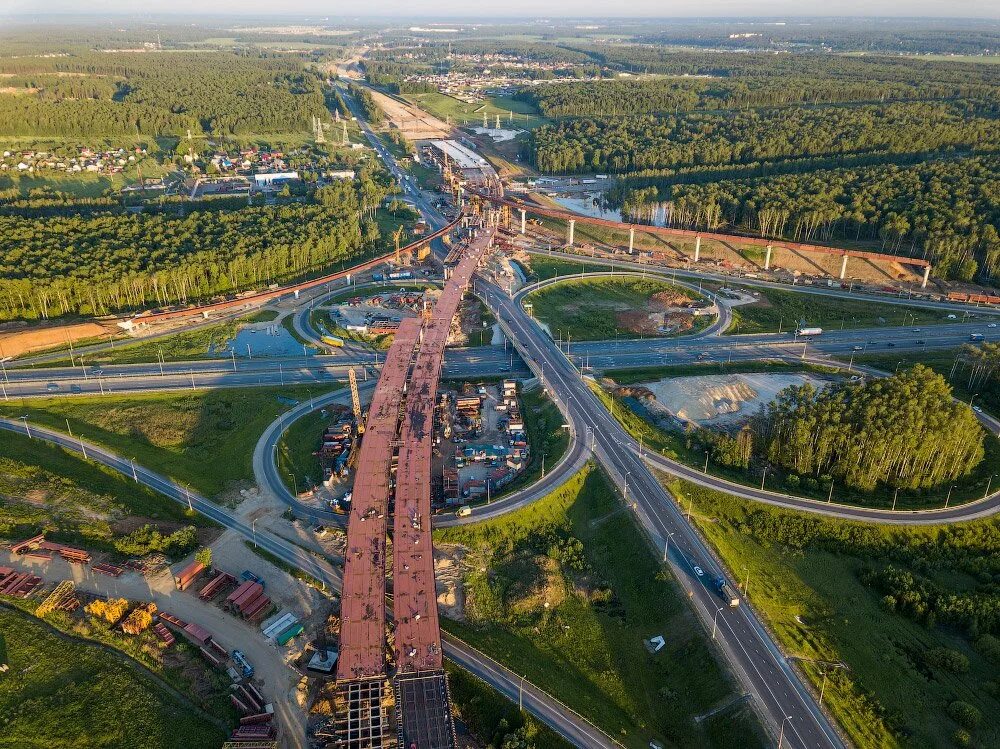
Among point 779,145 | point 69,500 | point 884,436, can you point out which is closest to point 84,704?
point 69,500

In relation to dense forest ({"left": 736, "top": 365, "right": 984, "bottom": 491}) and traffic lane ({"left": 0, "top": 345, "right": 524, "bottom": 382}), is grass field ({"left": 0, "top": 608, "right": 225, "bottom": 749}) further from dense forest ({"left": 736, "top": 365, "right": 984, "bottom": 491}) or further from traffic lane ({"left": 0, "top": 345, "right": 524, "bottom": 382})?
dense forest ({"left": 736, "top": 365, "right": 984, "bottom": 491})

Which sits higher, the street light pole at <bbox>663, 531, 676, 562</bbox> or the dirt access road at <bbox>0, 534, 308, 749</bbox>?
the street light pole at <bbox>663, 531, 676, 562</bbox>

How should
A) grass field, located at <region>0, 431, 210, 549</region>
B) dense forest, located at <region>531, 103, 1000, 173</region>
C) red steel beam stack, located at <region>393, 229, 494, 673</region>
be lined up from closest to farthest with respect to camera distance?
red steel beam stack, located at <region>393, 229, 494, 673</region> → grass field, located at <region>0, 431, 210, 549</region> → dense forest, located at <region>531, 103, 1000, 173</region>

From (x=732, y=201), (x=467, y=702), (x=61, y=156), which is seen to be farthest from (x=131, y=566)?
(x=61, y=156)

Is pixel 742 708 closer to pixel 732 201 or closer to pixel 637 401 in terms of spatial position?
pixel 637 401

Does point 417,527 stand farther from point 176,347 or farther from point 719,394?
point 176,347

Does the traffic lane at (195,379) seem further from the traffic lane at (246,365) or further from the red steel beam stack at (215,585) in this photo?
the red steel beam stack at (215,585)

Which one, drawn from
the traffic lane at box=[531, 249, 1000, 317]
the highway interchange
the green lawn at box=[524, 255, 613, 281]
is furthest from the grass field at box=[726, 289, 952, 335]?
the green lawn at box=[524, 255, 613, 281]
